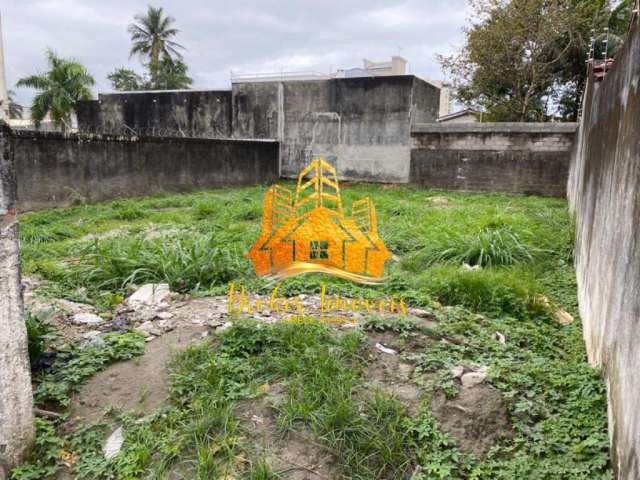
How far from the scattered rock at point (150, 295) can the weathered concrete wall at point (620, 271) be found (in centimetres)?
279

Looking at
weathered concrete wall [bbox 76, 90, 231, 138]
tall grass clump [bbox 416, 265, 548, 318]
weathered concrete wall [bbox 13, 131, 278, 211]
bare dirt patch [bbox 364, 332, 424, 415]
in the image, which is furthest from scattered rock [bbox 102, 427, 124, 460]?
weathered concrete wall [bbox 76, 90, 231, 138]

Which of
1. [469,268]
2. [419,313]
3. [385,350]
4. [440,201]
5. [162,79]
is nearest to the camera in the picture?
[385,350]

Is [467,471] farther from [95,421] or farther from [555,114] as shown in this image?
[555,114]

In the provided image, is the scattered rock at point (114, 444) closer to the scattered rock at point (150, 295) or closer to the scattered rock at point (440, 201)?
the scattered rock at point (150, 295)

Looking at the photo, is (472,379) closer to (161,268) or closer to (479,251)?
(479,251)

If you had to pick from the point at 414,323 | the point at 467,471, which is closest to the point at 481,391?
the point at 467,471

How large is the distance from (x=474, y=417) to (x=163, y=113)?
47.4 ft

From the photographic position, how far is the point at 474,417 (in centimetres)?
210

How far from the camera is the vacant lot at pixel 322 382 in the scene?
1.88 metres

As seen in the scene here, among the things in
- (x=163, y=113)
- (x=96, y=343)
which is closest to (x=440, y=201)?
(x=96, y=343)

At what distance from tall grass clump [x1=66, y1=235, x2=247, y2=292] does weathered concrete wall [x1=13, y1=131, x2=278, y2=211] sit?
14.3 feet

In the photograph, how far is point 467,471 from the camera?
1842 millimetres

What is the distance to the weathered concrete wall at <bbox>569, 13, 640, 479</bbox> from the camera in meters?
1.58

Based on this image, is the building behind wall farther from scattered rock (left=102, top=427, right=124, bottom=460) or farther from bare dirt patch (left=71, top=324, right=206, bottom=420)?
scattered rock (left=102, top=427, right=124, bottom=460)
